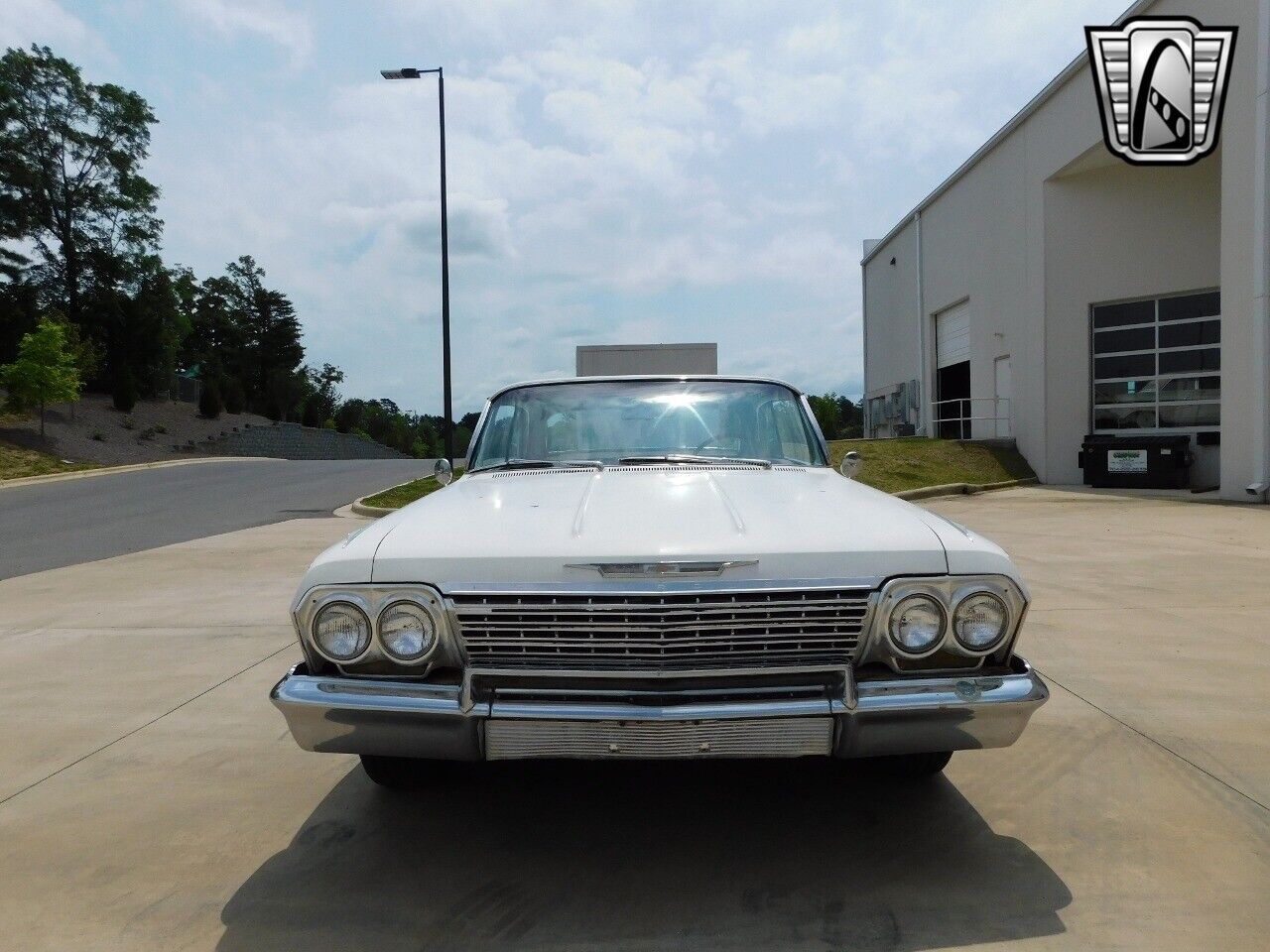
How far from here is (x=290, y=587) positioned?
311 inches

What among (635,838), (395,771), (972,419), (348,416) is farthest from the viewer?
(348,416)

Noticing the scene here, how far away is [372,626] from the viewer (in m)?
2.62

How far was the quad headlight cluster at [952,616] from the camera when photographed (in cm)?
259

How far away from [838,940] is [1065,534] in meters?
9.49

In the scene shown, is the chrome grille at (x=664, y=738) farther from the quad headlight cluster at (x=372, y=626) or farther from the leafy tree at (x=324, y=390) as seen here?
the leafy tree at (x=324, y=390)

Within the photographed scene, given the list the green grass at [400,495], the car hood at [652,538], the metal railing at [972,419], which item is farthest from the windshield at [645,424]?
the metal railing at [972,419]

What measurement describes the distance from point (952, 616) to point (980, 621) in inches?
3.6

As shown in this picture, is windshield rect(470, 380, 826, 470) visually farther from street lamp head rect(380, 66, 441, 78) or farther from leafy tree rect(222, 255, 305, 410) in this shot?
leafy tree rect(222, 255, 305, 410)

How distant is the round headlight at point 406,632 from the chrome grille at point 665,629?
104 mm

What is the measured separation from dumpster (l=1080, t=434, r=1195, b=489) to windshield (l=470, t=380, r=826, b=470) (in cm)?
1537

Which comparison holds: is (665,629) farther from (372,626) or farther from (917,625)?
(372,626)

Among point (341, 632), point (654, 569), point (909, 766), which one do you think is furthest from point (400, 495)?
point (654, 569)

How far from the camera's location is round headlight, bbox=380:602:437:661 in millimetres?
2600

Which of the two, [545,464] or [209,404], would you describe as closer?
[545,464]
